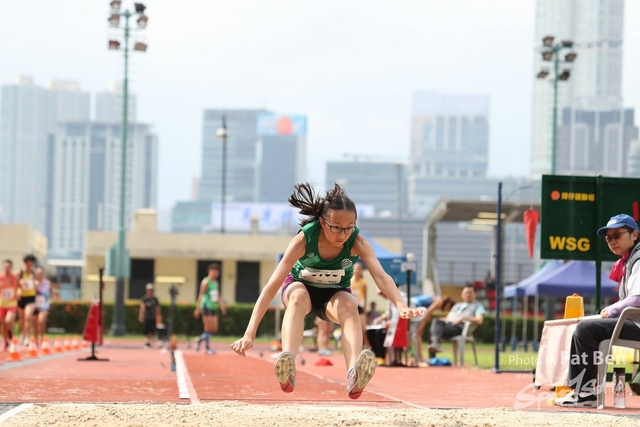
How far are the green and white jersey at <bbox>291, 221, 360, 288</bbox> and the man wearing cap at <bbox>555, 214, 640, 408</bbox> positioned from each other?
2.25m

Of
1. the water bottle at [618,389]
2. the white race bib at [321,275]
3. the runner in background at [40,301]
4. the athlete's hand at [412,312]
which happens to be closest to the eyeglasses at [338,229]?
Result: the white race bib at [321,275]

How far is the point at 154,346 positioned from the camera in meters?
28.9

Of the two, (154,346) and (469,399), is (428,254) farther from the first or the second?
(469,399)

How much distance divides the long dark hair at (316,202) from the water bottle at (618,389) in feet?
9.00

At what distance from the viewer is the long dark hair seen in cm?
792

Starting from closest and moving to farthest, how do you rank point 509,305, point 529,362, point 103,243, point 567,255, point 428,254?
point 567,255 < point 529,362 < point 428,254 < point 509,305 < point 103,243

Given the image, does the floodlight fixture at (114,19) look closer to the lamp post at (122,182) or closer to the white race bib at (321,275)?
the lamp post at (122,182)

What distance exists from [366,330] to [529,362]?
326 centimetres

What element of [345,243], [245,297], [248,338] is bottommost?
[245,297]

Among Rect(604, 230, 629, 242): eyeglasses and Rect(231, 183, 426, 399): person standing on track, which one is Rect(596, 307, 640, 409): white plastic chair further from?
Rect(231, 183, 426, 399): person standing on track

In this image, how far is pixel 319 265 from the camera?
26.7ft

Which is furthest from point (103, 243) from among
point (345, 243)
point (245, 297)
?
point (345, 243)

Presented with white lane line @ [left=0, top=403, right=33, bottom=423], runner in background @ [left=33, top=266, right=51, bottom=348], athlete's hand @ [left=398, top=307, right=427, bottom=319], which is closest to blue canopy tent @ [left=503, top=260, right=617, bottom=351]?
runner in background @ [left=33, top=266, right=51, bottom=348]

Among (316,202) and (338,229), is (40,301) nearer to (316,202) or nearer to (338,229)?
(316,202)
